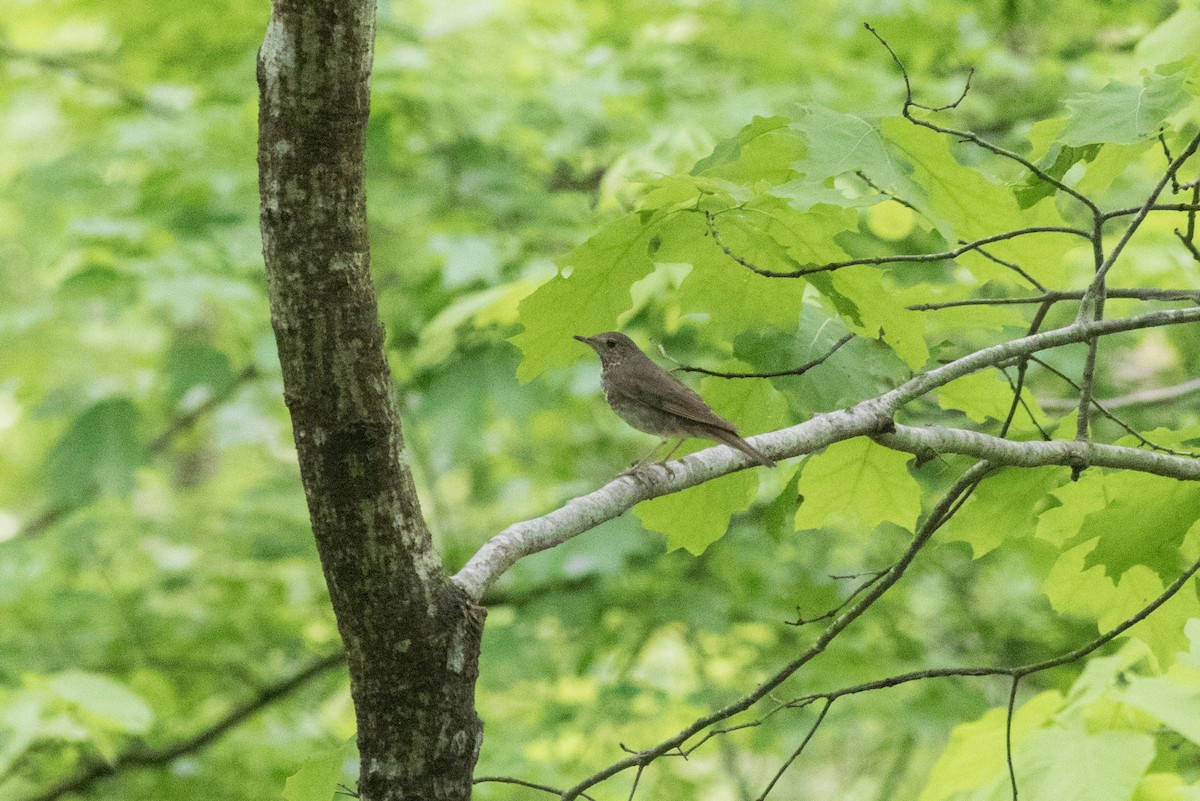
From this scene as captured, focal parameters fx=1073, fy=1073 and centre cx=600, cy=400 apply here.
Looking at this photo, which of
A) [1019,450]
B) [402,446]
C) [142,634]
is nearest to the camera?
[402,446]

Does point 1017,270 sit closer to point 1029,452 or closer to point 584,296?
point 1029,452

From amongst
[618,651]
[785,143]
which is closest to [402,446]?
[785,143]

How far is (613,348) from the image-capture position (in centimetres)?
339

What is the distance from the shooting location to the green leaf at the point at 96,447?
214 inches

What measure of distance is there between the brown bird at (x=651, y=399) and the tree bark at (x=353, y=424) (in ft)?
2.85

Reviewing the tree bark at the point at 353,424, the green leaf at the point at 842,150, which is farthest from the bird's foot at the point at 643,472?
the green leaf at the point at 842,150

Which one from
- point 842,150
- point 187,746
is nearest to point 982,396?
point 842,150

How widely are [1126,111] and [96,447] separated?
5.07m

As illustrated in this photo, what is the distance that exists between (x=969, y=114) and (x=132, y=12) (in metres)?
5.19

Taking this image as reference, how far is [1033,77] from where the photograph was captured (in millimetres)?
7203

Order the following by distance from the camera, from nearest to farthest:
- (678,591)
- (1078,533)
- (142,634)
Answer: (1078,533)
(678,591)
(142,634)

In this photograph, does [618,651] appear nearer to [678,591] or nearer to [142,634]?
[678,591]

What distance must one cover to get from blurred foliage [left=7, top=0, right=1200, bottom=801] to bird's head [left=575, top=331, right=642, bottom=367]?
0.24 m

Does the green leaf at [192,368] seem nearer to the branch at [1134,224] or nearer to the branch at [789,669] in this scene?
the branch at [789,669]
